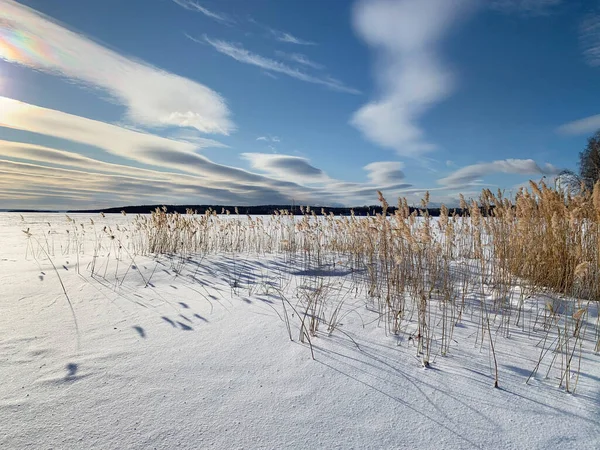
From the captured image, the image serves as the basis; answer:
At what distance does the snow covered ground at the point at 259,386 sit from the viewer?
123 centimetres

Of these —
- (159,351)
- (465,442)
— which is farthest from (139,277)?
(465,442)

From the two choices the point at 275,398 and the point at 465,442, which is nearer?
the point at 465,442

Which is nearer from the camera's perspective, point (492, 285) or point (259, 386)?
point (259, 386)

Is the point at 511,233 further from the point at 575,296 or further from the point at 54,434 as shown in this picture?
the point at 54,434

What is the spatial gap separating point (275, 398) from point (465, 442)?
32.0 inches

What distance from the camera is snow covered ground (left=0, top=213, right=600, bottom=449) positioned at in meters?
1.23

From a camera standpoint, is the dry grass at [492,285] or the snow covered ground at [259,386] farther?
the dry grass at [492,285]

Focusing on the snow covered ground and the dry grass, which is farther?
the dry grass

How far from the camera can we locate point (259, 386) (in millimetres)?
1559

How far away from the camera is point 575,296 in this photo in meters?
2.96

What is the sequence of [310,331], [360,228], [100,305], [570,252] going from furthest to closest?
[360,228], [570,252], [100,305], [310,331]

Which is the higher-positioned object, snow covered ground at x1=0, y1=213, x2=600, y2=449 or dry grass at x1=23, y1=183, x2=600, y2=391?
dry grass at x1=23, y1=183, x2=600, y2=391

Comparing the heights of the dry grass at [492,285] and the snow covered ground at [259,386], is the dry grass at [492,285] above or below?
above

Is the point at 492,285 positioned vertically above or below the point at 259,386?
above
